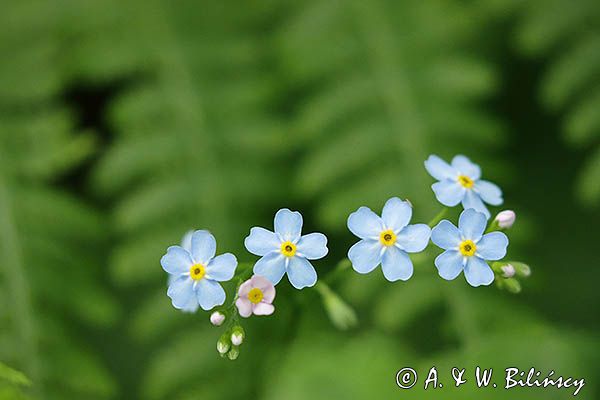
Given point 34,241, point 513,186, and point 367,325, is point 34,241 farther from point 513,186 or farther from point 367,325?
point 513,186

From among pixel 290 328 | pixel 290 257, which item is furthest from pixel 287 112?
pixel 290 257

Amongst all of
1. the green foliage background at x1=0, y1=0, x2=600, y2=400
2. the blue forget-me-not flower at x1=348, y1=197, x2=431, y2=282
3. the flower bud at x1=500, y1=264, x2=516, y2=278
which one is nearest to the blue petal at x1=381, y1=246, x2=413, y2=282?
the blue forget-me-not flower at x1=348, y1=197, x2=431, y2=282

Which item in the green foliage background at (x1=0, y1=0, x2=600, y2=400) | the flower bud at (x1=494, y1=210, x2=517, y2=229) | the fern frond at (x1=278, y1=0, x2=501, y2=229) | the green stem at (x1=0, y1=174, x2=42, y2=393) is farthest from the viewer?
the fern frond at (x1=278, y1=0, x2=501, y2=229)

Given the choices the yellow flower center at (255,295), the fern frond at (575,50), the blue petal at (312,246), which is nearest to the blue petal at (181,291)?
the yellow flower center at (255,295)

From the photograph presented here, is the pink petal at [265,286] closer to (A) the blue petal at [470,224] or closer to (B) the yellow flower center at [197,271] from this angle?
(B) the yellow flower center at [197,271]

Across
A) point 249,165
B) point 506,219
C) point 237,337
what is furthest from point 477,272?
point 249,165

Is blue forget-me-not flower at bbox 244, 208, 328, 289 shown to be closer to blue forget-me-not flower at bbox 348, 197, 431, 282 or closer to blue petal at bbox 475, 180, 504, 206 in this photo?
blue forget-me-not flower at bbox 348, 197, 431, 282
